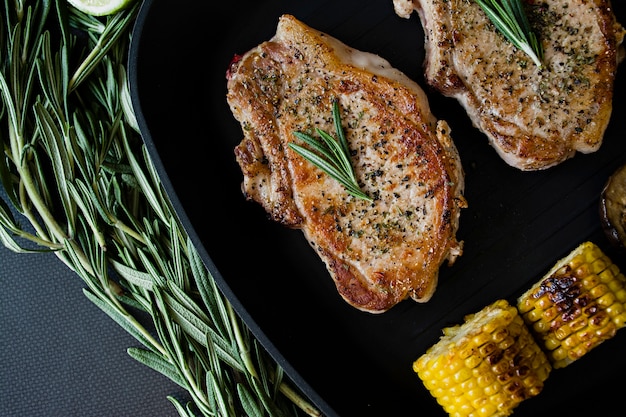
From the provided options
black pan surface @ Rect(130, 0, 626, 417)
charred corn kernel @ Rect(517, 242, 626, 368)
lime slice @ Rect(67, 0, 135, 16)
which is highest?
lime slice @ Rect(67, 0, 135, 16)

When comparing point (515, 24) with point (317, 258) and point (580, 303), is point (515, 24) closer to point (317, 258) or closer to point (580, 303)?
point (580, 303)

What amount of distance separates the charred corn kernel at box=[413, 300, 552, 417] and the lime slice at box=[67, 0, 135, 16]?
2.24 m

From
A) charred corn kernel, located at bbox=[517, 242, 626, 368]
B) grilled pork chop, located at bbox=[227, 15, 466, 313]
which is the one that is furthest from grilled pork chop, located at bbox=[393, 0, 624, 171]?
charred corn kernel, located at bbox=[517, 242, 626, 368]

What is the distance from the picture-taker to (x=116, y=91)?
3094mm

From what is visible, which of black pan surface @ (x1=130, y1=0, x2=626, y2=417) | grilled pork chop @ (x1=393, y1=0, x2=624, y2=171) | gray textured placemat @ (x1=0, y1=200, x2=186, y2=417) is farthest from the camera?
gray textured placemat @ (x1=0, y1=200, x2=186, y2=417)

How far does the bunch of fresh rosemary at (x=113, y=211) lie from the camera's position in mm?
2971

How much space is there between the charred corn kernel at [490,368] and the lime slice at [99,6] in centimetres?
224

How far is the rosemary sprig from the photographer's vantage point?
9.14 ft

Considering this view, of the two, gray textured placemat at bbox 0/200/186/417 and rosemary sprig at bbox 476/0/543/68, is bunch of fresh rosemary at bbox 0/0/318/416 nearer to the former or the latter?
gray textured placemat at bbox 0/200/186/417

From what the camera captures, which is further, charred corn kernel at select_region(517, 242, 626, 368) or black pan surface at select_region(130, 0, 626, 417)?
black pan surface at select_region(130, 0, 626, 417)

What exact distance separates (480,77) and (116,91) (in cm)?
180

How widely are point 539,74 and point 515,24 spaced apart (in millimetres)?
272

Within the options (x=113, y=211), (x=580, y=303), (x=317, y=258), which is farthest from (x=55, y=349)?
(x=580, y=303)

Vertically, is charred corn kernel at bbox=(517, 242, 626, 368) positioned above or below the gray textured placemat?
below
